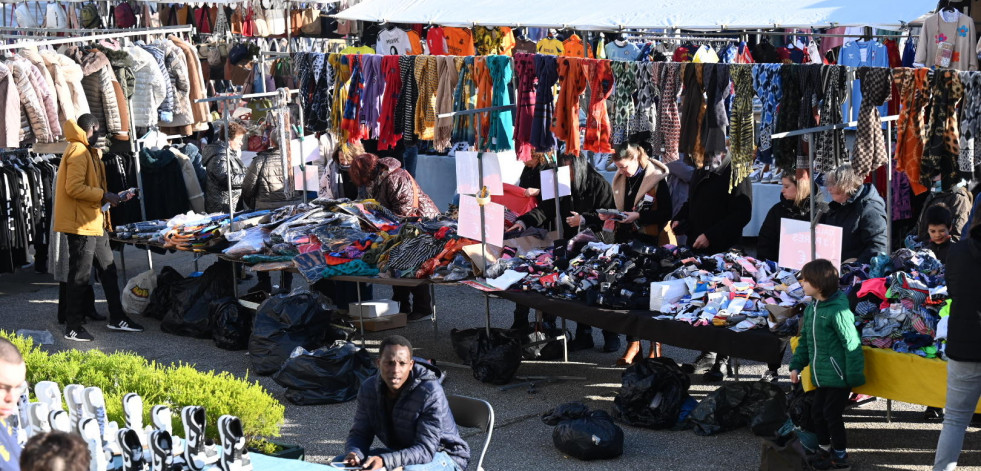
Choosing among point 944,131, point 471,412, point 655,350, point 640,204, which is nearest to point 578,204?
point 640,204

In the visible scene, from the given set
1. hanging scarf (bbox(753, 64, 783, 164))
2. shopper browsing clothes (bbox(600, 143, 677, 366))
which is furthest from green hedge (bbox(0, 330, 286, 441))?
hanging scarf (bbox(753, 64, 783, 164))

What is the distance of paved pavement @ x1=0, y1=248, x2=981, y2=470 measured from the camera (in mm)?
6449

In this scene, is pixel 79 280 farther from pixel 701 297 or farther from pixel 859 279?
pixel 859 279

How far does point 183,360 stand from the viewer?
8906mm

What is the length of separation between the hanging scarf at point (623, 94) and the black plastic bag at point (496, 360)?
1.68 metres

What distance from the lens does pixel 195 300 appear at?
32.2 ft

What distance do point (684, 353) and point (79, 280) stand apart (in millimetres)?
4705

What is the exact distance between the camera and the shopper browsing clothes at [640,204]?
8.45 m

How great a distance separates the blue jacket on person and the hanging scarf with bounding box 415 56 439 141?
177 inches

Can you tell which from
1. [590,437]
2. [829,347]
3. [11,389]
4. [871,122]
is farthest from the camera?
[871,122]

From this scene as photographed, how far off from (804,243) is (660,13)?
3208 millimetres

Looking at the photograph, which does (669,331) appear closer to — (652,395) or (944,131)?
(652,395)

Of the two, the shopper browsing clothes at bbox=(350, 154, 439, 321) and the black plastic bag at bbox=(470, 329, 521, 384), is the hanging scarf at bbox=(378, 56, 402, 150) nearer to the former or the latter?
the shopper browsing clothes at bbox=(350, 154, 439, 321)

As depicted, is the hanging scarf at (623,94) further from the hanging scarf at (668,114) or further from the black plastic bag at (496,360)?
the black plastic bag at (496,360)
